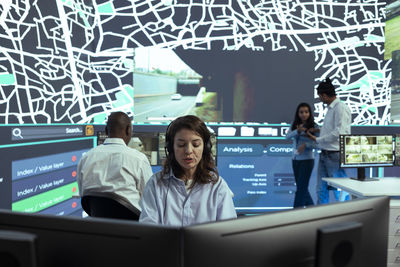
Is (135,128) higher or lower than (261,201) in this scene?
higher

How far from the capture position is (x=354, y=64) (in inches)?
202

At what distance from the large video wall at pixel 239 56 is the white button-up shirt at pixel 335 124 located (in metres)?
0.98

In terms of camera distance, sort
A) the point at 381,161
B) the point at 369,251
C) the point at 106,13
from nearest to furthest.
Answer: the point at 369,251
the point at 381,161
the point at 106,13

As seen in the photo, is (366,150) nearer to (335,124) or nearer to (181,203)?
(335,124)

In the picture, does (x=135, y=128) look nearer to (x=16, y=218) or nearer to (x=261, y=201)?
(x=261, y=201)

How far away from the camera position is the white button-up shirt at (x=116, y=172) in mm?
2326

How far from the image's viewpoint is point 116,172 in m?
2.33

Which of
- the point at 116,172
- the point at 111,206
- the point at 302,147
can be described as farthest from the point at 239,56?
the point at 111,206

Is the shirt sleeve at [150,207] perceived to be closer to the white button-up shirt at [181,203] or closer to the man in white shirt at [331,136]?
the white button-up shirt at [181,203]

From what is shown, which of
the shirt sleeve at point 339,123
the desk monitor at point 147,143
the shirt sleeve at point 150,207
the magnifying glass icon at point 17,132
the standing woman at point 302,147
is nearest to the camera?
the shirt sleeve at point 150,207

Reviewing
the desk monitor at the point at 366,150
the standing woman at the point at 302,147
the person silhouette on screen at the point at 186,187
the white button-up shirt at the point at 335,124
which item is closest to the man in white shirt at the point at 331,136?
the white button-up shirt at the point at 335,124

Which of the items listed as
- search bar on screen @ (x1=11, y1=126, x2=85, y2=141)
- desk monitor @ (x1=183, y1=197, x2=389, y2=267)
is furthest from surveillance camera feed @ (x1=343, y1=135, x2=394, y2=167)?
search bar on screen @ (x1=11, y1=126, x2=85, y2=141)

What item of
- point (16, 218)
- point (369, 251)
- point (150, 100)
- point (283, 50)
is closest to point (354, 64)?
point (283, 50)

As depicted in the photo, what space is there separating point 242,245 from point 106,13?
4.66m
